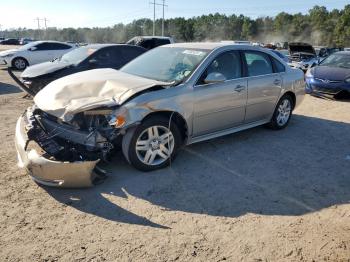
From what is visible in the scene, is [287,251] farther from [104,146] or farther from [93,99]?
[93,99]

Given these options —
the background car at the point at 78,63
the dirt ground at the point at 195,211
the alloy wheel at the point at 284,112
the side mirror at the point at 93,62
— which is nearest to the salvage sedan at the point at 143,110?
the dirt ground at the point at 195,211

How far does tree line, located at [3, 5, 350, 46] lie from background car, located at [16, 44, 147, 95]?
56470 mm

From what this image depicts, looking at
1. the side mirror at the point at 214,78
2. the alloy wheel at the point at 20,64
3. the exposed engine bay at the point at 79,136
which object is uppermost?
the side mirror at the point at 214,78

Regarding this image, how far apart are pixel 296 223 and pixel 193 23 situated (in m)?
97.0

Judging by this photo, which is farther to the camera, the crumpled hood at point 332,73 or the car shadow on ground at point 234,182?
the crumpled hood at point 332,73

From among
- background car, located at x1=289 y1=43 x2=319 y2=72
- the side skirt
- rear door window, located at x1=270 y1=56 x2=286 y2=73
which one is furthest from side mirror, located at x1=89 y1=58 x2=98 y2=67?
background car, located at x1=289 y1=43 x2=319 y2=72

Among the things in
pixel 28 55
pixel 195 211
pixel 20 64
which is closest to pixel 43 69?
pixel 195 211

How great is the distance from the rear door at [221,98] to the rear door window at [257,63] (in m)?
0.25

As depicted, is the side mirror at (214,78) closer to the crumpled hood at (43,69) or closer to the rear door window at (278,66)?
the rear door window at (278,66)

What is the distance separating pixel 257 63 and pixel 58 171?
385 cm

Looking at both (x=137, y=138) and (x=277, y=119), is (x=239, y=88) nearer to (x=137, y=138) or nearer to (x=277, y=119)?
(x=277, y=119)

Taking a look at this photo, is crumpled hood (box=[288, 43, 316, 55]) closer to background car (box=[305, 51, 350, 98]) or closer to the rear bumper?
background car (box=[305, 51, 350, 98])

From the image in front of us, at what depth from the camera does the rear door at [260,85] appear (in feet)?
19.6

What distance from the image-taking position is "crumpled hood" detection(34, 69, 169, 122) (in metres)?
4.31
